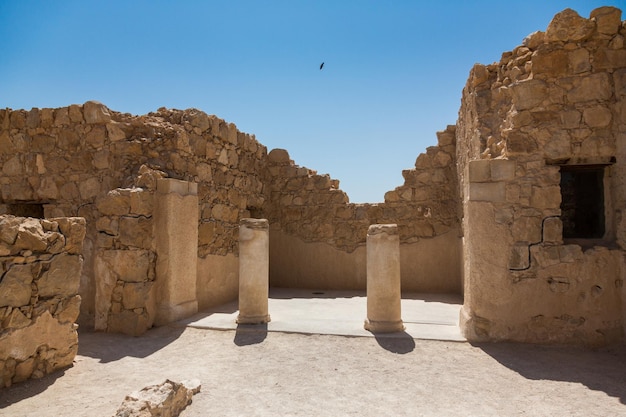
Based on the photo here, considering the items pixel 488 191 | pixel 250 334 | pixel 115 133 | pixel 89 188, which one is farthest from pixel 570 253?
pixel 89 188

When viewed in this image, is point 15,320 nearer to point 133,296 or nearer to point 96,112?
point 133,296

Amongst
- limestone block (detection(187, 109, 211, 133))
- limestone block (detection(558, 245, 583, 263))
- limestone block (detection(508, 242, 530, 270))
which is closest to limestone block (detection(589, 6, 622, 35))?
limestone block (detection(558, 245, 583, 263))

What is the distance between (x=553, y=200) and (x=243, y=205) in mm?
5914

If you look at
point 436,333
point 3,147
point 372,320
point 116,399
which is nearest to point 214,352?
point 116,399

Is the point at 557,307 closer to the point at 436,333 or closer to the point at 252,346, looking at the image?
the point at 436,333

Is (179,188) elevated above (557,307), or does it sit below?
above

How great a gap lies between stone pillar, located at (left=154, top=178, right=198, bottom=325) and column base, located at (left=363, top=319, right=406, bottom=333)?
118 inches

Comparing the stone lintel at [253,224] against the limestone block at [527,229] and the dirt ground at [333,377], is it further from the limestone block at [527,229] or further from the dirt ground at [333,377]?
the limestone block at [527,229]

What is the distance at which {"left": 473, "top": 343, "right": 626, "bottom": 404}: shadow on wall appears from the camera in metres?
4.30

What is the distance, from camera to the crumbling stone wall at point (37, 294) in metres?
4.06

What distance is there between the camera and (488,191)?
5477 millimetres

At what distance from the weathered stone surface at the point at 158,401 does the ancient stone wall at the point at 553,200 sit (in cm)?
362

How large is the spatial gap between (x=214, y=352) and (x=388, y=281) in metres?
2.57

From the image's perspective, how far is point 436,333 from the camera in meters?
5.69
